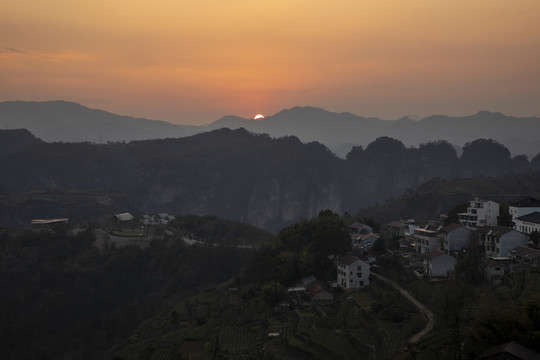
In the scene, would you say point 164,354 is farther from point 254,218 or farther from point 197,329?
point 254,218

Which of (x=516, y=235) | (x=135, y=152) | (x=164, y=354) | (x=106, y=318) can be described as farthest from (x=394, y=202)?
(x=135, y=152)

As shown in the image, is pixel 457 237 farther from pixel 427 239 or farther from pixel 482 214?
pixel 482 214

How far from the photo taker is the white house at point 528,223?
85.5ft

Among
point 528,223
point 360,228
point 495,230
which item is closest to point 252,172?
point 360,228

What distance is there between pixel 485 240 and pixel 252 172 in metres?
95.7

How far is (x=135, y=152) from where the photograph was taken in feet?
417

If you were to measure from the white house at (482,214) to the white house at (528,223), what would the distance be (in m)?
1.77

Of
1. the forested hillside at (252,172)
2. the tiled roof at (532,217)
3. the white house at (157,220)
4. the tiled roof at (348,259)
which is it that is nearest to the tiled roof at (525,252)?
the tiled roof at (532,217)

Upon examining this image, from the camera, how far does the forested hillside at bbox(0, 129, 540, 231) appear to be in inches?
4291

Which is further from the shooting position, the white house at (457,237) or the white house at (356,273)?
the white house at (457,237)

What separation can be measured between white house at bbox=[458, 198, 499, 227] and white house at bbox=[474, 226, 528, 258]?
155 inches

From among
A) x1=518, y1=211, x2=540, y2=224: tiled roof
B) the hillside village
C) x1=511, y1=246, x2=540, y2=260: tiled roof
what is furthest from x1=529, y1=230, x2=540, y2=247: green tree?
x1=518, y1=211, x2=540, y2=224: tiled roof

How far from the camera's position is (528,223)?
26.6 meters

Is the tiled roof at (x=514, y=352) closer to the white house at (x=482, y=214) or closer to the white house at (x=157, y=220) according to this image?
the white house at (x=482, y=214)
